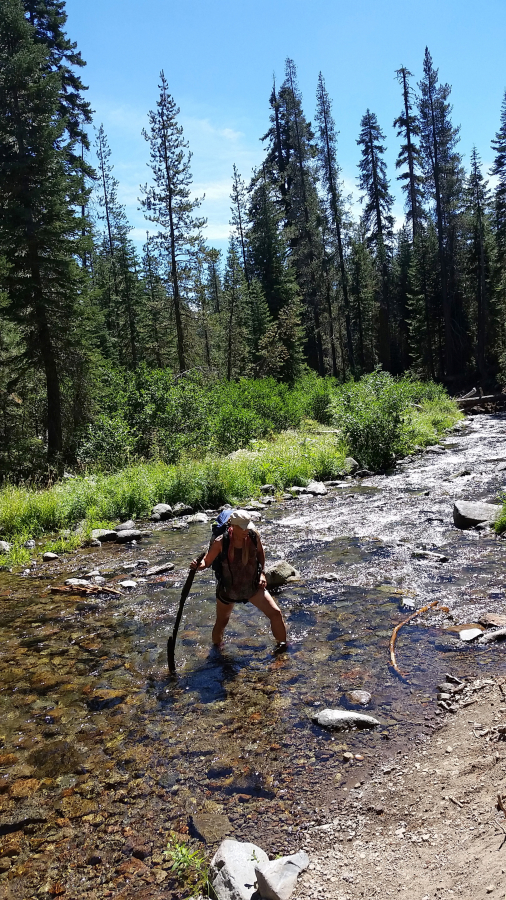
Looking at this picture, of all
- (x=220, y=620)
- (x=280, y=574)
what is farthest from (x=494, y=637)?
(x=280, y=574)

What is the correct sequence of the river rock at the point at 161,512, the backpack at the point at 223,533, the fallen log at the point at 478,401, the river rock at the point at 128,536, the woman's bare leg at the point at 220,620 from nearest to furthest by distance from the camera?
the backpack at the point at 223,533, the woman's bare leg at the point at 220,620, the river rock at the point at 128,536, the river rock at the point at 161,512, the fallen log at the point at 478,401

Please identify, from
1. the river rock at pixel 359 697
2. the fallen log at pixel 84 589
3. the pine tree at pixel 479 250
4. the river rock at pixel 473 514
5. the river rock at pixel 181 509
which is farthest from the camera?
the pine tree at pixel 479 250

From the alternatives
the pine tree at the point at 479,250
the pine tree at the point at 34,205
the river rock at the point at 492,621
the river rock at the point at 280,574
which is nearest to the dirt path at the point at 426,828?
the river rock at the point at 492,621

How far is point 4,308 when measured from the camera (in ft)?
51.4

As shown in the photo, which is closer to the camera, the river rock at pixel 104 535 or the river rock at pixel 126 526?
the river rock at pixel 104 535

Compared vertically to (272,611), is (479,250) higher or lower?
higher

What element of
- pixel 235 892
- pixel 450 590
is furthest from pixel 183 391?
→ pixel 235 892

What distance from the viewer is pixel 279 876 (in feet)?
8.63

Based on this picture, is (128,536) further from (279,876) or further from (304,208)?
(304,208)

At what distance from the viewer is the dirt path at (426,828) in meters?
2.37

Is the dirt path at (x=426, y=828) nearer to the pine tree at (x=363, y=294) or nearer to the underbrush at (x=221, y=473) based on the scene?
the underbrush at (x=221, y=473)

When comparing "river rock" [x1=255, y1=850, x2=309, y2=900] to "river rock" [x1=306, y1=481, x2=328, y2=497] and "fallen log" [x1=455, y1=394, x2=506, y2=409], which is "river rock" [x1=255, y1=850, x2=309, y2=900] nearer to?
"river rock" [x1=306, y1=481, x2=328, y2=497]

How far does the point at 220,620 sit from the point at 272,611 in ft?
2.10

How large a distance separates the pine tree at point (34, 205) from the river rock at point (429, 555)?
11816 millimetres
